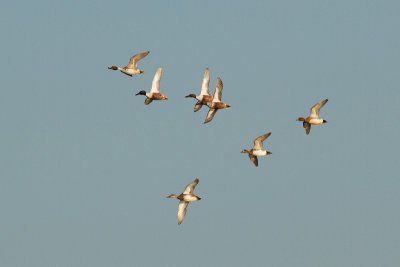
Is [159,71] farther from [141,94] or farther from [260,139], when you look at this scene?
[260,139]

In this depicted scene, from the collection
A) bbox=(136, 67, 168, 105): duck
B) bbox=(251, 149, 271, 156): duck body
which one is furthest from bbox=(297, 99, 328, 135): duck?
bbox=(136, 67, 168, 105): duck

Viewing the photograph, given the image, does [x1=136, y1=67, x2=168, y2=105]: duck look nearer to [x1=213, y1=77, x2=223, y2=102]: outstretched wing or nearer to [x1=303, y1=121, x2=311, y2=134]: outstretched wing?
[x1=213, y1=77, x2=223, y2=102]: outstretched wing

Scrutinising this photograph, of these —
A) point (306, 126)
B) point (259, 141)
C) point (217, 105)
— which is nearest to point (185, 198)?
point (217, 105)

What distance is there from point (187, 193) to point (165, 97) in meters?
11.4

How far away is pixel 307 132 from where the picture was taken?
4906 inches

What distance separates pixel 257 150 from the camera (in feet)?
419

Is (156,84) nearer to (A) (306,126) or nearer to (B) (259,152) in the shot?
(B) (259,152)

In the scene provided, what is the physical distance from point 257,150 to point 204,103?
854 cm

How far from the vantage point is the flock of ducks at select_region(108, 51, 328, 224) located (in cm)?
12100

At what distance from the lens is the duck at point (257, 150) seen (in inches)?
5012

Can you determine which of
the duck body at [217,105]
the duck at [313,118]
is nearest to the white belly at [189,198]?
the duck body at [217,105]

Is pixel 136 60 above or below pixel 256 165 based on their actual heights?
above

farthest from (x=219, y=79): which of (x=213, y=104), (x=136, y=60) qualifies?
(x=136, y=60)

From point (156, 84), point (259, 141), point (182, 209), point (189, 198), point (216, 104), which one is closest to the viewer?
point (189, 198)
